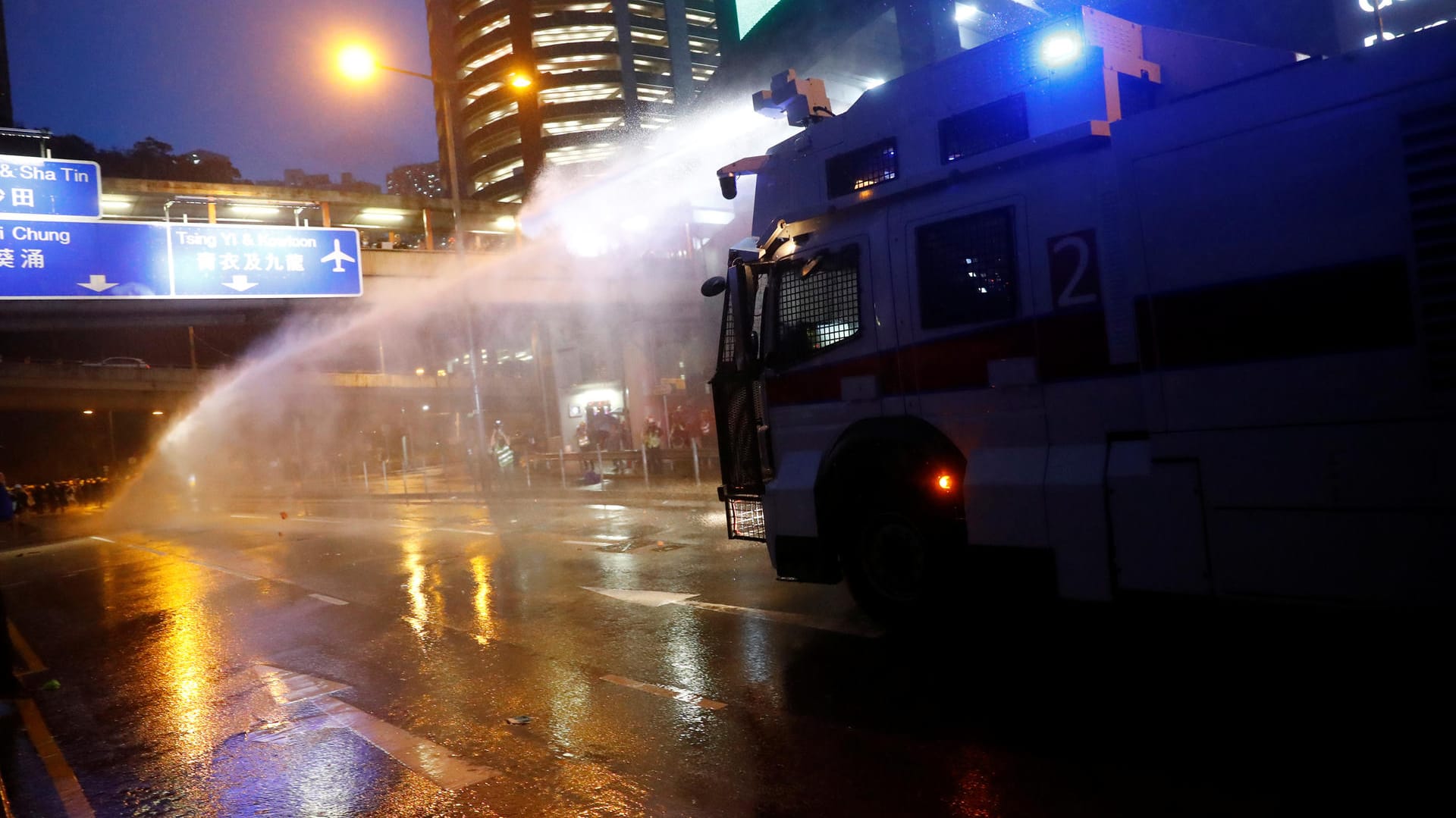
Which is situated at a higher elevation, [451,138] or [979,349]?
[451,138]

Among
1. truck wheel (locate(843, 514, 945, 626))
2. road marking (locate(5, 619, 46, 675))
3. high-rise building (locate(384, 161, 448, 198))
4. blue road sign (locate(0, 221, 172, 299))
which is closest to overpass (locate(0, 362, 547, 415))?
blue road sign (locate(0, 221, 172, 299))

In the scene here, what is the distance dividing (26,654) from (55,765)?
13.4 ft

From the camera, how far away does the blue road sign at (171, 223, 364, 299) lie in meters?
16.8

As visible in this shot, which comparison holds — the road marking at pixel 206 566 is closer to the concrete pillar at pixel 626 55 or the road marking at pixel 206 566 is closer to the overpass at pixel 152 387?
the overpass at pixel 152 387

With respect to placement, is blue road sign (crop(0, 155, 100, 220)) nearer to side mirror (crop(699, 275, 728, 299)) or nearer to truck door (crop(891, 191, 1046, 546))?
side mirror (crop(699, 275, 728, 299))

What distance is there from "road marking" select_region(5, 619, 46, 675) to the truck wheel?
20.5 feet

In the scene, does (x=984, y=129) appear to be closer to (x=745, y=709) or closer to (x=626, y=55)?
(x=745, y=709)

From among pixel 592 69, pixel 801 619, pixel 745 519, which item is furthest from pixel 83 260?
pixel 592 69

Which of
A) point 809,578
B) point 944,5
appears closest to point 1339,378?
point 809,578

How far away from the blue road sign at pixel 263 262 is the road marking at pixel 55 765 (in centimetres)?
1282

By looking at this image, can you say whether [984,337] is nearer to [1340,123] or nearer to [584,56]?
[1340,123]

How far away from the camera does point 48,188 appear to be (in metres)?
15.5

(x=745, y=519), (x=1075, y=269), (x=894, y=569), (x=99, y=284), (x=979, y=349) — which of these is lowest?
(x=894, y=569)

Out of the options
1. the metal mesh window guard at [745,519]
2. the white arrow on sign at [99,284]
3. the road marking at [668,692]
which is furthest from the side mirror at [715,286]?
the white arrow on sign at [99,284]
